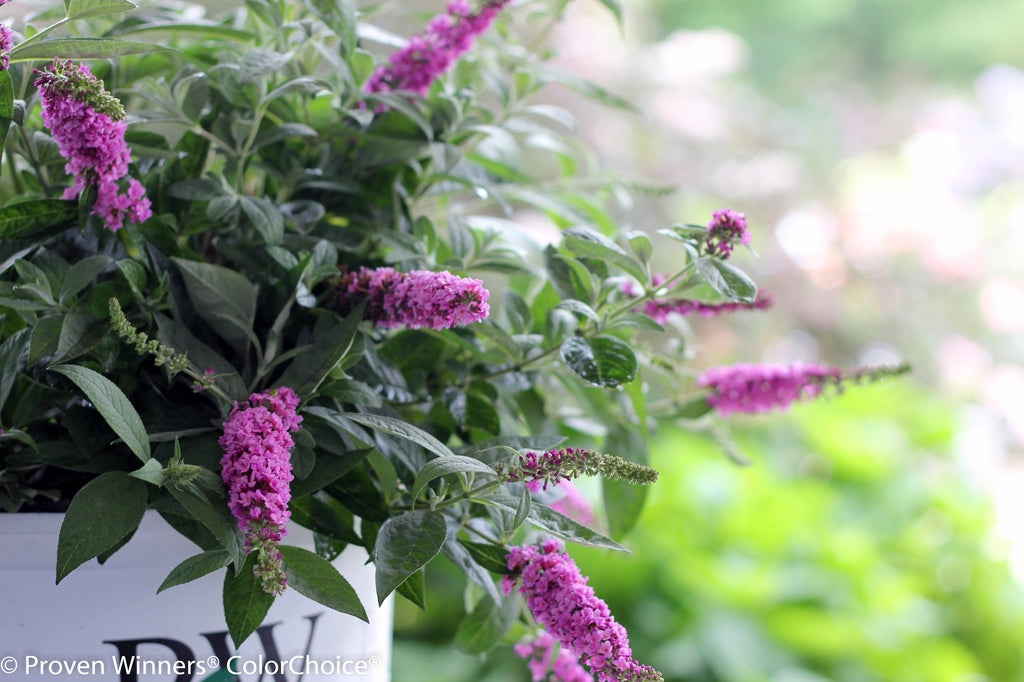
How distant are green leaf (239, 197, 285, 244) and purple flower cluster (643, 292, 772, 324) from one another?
7.3 inches

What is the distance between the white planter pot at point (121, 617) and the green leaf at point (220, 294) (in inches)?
3.6

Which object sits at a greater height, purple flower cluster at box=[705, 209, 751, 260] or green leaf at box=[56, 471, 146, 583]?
purple flower cluster at box=[705, 209, 751, 260]

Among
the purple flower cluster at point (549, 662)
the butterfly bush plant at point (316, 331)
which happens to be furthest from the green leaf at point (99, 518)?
the purple flower cluster at point (549, 662)

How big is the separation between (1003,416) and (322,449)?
2.77 meters

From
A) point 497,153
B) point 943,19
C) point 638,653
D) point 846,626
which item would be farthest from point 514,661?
point 943,19

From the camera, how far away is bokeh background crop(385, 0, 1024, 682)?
4.12 ft

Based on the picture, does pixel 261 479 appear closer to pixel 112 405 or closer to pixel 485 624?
pixel 112 405

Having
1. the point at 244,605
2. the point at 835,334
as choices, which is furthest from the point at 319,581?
the point at 835,334

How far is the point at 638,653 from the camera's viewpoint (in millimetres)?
1240

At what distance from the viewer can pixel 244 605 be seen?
338 mm

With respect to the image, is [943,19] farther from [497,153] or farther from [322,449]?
[322,449]

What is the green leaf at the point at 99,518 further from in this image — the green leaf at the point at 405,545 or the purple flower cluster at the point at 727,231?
the purple flower cluster at the point at 727,231

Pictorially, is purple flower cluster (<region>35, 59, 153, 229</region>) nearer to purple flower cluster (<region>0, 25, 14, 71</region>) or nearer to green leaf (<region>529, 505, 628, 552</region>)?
purple flower cluster (<region>0, 25, 14, 71</region>)

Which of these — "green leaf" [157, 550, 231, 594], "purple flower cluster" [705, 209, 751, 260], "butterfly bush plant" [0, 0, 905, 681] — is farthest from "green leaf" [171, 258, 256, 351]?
"purple flower cluster" [705, 209, 751, 260]
